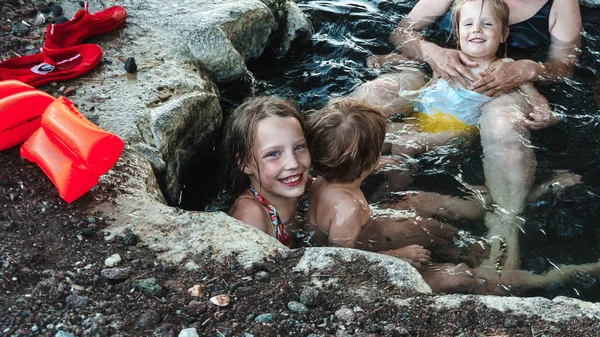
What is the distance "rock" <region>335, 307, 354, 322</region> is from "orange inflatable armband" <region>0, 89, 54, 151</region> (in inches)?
77.6

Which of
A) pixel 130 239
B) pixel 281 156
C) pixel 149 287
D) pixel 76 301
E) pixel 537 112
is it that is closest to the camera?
pixel 76 301

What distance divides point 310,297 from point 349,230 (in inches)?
42.8

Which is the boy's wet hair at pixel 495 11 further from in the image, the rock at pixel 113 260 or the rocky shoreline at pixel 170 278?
the rock at pixel 113 260

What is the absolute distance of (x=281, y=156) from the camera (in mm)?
3588

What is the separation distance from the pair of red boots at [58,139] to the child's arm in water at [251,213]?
2.67 ft

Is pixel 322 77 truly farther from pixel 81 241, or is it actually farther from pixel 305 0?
pixel 81 241

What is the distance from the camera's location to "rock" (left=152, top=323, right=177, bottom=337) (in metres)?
2.48

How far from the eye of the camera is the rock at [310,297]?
271cm

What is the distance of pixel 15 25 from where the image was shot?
4.57 m

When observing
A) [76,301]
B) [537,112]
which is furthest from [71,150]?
[537,112]

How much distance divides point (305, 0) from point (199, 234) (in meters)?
4.32

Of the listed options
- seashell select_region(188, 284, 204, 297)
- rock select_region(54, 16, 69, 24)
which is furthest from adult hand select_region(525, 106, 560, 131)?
rock select_region(54, 16, 69, 24)

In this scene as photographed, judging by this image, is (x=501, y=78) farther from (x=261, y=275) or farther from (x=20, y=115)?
(x=20, y=115)

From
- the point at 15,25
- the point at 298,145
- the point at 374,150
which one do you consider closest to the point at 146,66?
the point at 15,25
